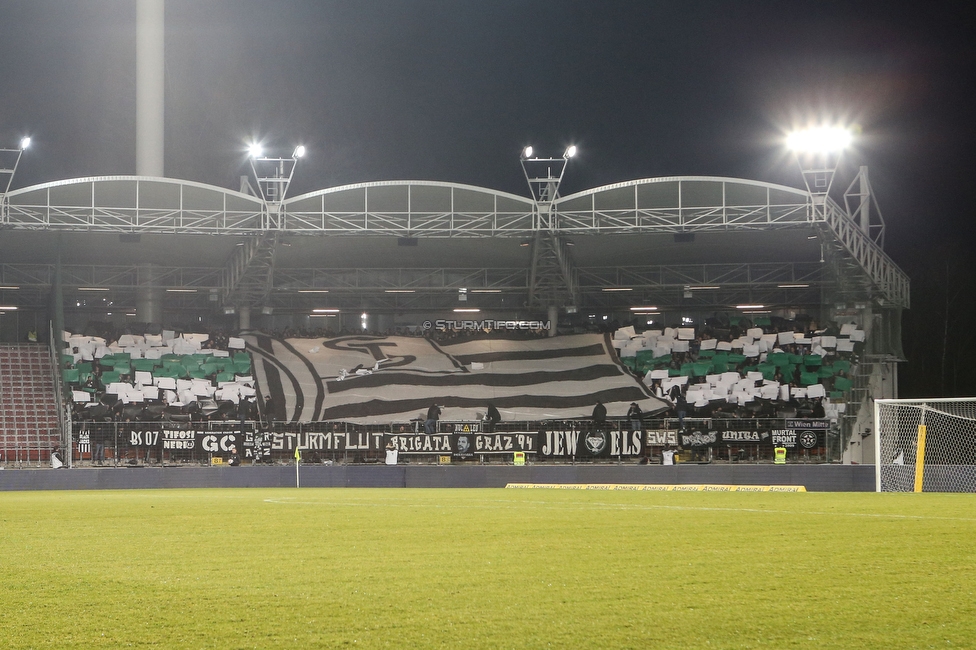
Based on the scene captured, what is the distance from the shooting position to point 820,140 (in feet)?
108

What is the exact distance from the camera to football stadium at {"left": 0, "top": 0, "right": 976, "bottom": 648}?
6.45 meters

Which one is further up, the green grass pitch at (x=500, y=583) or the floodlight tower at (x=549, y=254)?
the floodlight tower at (x=549, y=254)

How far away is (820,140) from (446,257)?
16.9m

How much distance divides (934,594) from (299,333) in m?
41.9

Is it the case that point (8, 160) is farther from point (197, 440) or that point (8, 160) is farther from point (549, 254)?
point (549, 254)

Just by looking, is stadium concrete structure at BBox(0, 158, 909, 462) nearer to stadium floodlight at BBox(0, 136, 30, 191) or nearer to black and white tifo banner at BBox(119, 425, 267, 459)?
stadium floodlight at BBox(0, 136, 30, 191)

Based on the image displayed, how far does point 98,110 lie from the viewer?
48.8 metres

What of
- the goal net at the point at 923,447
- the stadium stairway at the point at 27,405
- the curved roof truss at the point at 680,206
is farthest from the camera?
the curved roof truss at the point at 680,206

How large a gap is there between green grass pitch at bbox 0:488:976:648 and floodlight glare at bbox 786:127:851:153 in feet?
72.9

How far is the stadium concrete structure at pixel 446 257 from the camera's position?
114ft

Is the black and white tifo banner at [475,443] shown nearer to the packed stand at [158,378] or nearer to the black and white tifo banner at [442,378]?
the packed stand at [158,378]

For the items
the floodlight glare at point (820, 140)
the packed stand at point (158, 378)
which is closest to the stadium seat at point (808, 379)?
the floodlight glare at point (820, 140)

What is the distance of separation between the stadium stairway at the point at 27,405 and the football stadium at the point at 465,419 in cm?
19

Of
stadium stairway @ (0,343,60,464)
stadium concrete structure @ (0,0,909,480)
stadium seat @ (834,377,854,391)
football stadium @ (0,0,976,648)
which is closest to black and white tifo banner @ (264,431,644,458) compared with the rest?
football stadium @ (0,0,976,648)
